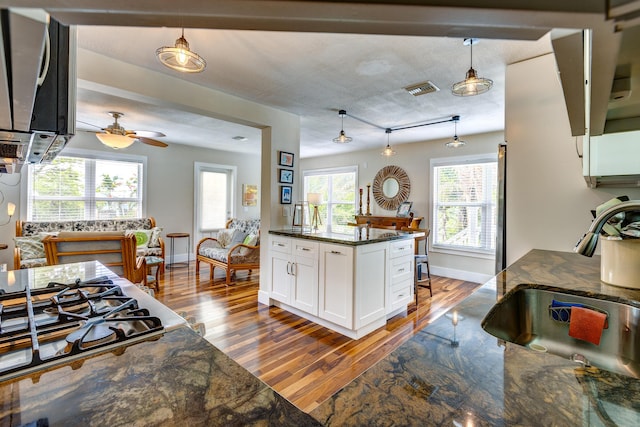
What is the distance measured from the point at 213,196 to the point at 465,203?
16.6 feet

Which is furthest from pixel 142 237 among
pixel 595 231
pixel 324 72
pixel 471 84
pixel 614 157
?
pixel 614 157

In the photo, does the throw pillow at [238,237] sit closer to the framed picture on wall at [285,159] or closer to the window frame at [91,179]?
the framed picture on wall at [285,159]

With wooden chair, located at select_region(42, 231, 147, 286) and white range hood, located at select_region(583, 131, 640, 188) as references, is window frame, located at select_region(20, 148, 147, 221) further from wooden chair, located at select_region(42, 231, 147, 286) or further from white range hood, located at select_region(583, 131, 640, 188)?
white range hood, located at select_region(583, 131, 640, 188)

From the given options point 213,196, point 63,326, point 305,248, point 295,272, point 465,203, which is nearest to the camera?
point 63,326

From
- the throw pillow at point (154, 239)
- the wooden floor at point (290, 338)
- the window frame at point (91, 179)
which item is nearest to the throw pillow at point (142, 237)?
the throw pillow at point (154, 239)

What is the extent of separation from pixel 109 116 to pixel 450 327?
471cm

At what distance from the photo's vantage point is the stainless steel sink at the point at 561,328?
37.5 inches

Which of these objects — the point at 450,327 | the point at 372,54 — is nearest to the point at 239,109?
the point at 372,54

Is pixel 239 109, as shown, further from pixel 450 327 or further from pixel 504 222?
pixel 450 327

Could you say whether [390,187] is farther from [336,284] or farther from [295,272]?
[336,284]

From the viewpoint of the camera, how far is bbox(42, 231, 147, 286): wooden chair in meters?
2.38

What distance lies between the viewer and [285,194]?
11.8ft

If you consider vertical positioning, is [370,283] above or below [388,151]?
below

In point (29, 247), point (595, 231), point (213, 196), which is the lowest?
point (29, 247)
